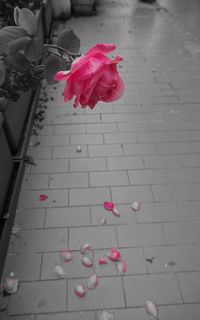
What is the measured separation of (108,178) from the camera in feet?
8.43

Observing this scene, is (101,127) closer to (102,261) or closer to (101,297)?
(102,261)

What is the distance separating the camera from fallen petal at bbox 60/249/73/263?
1978 mm

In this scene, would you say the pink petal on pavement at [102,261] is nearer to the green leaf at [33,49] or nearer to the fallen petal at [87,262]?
the fallen petal at [87,262]

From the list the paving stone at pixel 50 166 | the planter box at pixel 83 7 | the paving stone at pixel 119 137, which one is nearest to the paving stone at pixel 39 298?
the paving stone at pixel 50 166

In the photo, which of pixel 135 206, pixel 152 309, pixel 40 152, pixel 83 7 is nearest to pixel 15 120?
pixel 40 152

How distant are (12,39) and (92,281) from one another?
162cm

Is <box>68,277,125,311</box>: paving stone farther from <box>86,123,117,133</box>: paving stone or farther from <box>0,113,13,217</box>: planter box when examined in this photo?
<box>86,123,117,133</box>: paving stone

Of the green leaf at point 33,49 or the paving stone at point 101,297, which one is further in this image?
the paving stone at point 101,297

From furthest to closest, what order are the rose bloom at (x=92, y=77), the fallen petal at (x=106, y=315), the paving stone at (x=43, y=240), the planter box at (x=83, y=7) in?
the planter box at (x=83, y=7), the paving stone at (x=43, y=240), the fallen petal at (x=106, y=315), the rose bloom at (x=92, y=77)

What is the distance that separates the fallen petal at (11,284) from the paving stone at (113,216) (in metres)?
0.72

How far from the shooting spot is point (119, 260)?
1990mm

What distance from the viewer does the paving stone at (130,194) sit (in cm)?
239

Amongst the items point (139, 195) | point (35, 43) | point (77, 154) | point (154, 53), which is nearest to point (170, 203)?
point (139, 195)

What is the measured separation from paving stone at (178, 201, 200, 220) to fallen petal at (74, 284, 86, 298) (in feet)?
3.38
